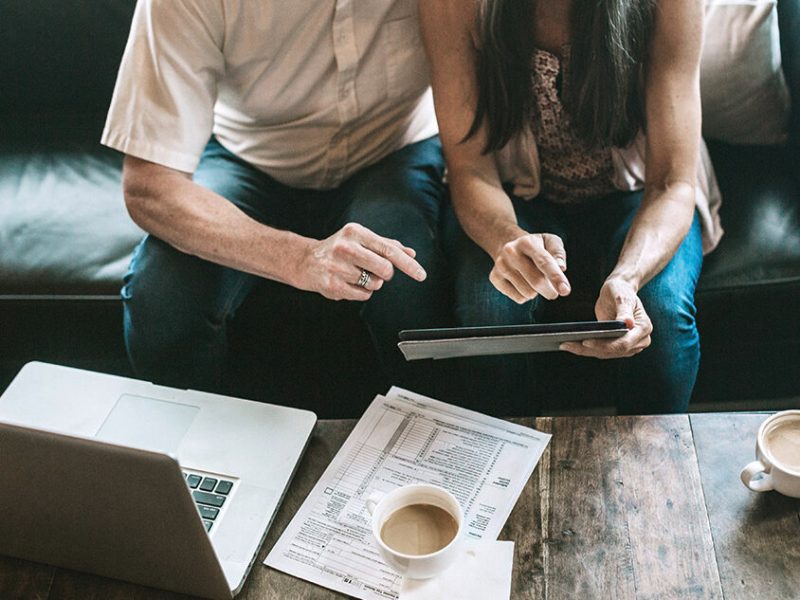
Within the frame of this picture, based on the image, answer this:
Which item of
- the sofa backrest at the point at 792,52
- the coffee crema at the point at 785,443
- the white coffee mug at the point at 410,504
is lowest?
the white coffee mug at the point at 410,504

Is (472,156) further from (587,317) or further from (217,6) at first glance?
(217,6)

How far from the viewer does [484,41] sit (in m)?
1.45

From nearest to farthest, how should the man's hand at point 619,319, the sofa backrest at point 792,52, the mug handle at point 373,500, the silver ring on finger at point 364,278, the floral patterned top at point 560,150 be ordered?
the mug handle at point 373,500, the man's hand at point 619,319, the silver ring on finger at point 364,278, the floral patterned top at point 560,150, the sofa backrest at point 792,52

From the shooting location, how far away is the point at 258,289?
163cm

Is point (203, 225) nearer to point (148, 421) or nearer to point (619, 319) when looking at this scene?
point (148, 421)

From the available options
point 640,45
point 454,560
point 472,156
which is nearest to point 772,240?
point 640,45

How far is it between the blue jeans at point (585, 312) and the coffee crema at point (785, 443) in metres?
0.36

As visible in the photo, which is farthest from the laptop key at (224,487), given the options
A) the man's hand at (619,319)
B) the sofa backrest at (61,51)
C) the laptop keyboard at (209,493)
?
the sofa backrest at (61,51)

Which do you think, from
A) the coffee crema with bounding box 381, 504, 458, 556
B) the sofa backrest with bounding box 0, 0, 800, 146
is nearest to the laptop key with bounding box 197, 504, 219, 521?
the coffee crema with bounding box 381, 504, 458, 556

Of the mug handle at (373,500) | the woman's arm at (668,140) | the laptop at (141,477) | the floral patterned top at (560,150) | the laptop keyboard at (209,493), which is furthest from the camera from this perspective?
the floral patterned top at (560,150)

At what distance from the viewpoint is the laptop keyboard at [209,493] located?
108cm

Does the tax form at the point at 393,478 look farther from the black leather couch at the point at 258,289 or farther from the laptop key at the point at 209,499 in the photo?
the black leather couch at the point at 258,289

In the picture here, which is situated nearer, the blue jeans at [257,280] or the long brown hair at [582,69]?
the long brown hair at [582,69]

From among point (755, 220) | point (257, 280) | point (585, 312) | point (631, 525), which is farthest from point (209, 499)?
point (755, 220)
